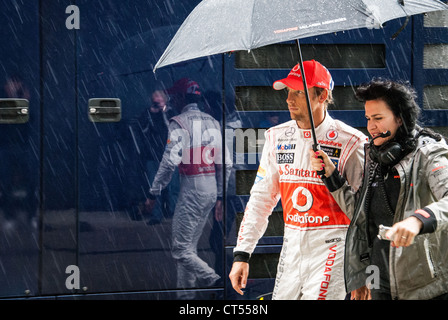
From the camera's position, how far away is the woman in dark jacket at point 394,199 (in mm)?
2408

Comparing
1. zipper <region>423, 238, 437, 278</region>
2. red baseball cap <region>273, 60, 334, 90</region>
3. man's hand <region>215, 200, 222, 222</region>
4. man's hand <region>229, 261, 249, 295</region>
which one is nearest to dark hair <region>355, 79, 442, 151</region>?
red baseball cap <region>273, 60, 334, 90</region>

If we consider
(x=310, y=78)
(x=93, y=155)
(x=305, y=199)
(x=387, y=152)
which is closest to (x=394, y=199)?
(x=387, y=152)

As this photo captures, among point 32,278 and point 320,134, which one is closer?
point 320,134

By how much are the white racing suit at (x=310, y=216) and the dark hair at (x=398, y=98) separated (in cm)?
29

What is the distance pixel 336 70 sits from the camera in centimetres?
391

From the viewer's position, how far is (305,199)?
2840 millimetres

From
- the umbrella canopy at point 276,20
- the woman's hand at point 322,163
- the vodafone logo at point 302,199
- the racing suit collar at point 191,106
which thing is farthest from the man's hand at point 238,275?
the racing suit collar at point 191,106

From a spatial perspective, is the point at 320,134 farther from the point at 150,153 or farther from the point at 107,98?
the point at 107,98

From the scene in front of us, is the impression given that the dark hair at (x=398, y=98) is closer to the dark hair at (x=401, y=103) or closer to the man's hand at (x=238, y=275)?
the dark hair at (x=401, y=103)

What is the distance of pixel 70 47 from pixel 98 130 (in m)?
0.58

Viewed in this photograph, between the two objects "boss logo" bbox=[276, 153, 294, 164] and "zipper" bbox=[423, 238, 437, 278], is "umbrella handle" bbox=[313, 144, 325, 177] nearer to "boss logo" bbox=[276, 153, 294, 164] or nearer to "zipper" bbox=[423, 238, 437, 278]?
"boss logo" bbox=[276, 153, 294, 164]

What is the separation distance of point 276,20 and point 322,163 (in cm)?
73

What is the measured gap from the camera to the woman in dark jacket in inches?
94.8

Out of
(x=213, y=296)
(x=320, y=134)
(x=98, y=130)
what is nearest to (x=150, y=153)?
(x=98, y=130)
